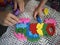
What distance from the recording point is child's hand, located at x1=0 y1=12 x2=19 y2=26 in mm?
1097

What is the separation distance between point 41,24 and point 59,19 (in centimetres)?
16

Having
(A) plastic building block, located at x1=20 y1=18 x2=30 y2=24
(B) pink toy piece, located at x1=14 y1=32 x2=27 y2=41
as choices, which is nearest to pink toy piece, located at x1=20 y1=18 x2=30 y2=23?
(A) plastic building block, located at x1=20 y1=18 x2=30 y2=24

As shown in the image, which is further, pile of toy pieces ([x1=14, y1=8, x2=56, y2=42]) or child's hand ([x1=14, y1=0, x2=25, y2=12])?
child's hand ([x1=14, y1=0, x2=25, y2=12])

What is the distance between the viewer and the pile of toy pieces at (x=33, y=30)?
1065 millimetres

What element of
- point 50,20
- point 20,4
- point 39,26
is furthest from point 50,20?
point 20,4

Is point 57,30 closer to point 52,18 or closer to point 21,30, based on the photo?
point 52,18

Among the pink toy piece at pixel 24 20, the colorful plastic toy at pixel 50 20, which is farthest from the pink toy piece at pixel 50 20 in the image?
the pink toy piece at pixel 24 20

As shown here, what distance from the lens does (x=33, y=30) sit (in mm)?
1077

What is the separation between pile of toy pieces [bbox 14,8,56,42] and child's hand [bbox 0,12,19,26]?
0.12 ft

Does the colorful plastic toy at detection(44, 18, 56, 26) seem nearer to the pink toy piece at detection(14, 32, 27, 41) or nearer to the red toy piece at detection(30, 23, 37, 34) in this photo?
the red toy piece at detection(30, 23, 37, 34)

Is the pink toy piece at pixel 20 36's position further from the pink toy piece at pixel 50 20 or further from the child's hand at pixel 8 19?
the pink toy piece at pixel 50 20

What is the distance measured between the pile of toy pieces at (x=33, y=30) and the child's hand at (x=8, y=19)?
0.04m

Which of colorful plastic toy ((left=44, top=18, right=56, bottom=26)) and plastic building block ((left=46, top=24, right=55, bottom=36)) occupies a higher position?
colorful plastic toy ((left=44, top=18, right=56, bottom=26))

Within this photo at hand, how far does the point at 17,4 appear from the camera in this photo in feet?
4.00
